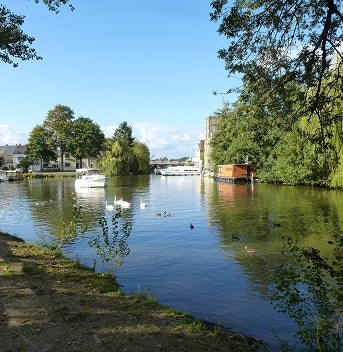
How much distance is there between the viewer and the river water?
11023 mm

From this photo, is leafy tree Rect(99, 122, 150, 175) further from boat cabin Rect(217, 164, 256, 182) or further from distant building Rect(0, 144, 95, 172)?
boat cabin Rect(217, 164, 256, 182)

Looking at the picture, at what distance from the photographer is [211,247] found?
19375mm

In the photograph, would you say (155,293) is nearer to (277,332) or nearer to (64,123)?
(277,332)

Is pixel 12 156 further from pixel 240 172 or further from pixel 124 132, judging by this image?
pixel 240 172

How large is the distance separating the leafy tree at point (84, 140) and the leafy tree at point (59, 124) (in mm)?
1550

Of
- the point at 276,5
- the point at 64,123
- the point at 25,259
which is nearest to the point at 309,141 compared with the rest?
the point at 276,5

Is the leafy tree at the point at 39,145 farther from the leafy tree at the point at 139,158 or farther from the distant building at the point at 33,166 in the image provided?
the leafy tree at the point at 139,158

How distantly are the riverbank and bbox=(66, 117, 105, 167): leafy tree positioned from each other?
100 meters

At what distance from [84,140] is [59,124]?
805 cm

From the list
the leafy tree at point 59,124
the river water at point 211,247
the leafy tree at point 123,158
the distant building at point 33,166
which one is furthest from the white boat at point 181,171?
the river water at point 211,247

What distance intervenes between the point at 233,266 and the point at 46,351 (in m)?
10.1

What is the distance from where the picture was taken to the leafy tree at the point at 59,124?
360ft

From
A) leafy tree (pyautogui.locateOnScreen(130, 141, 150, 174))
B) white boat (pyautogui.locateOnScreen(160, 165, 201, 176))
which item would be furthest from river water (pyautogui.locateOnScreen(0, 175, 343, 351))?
white boat (pyautogui.locateOnScreen(160, 165, 201, 176))

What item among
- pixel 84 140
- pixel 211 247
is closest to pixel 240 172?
pixel 84 140
